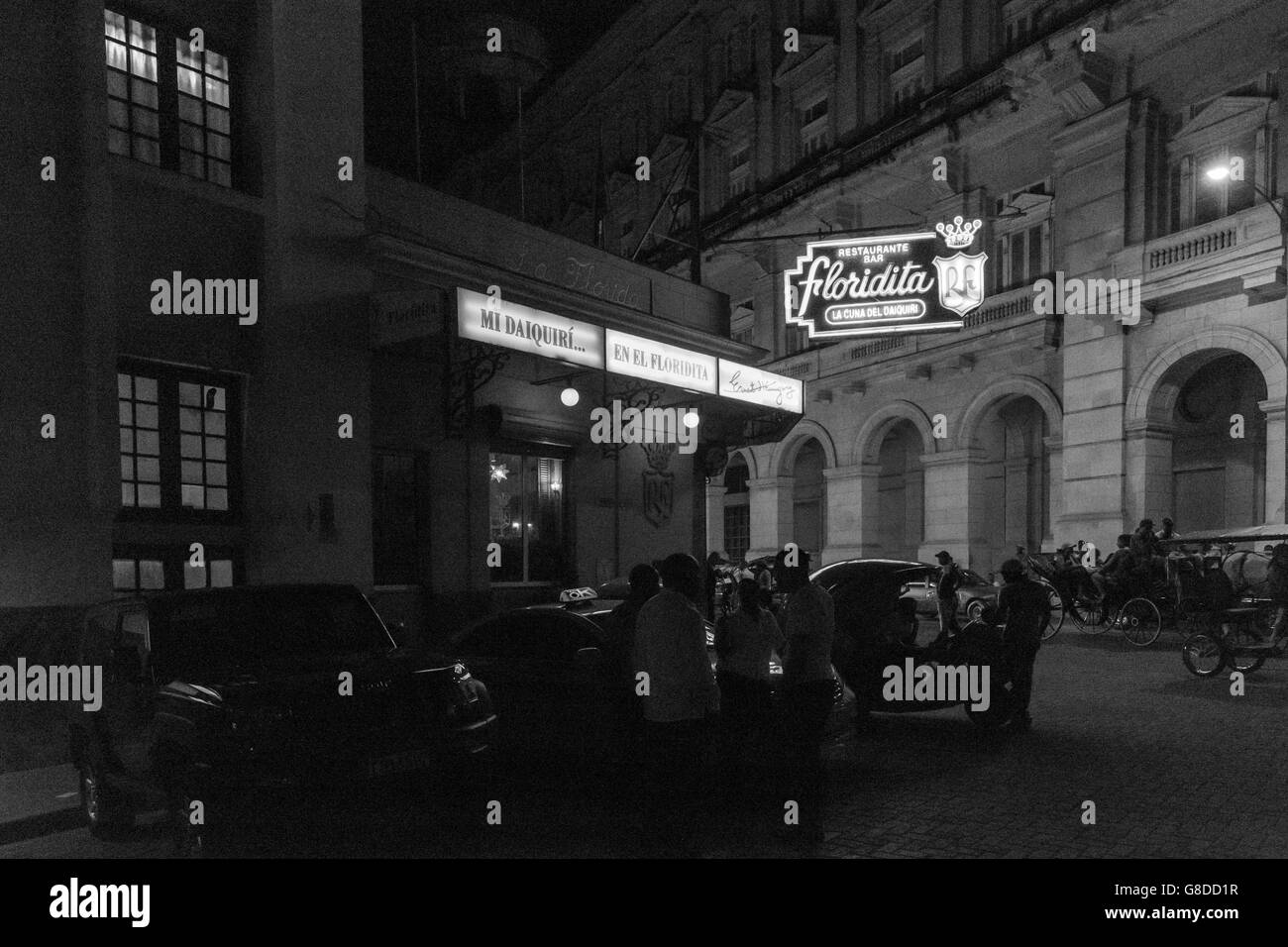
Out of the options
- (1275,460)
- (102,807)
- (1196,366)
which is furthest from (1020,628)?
(1196,366)

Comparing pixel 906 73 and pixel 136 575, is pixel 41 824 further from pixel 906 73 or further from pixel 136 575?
pixel 906 73

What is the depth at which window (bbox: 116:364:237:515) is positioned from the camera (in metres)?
10.2

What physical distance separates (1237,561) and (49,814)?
58.5 ft

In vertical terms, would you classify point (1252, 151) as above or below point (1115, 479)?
above

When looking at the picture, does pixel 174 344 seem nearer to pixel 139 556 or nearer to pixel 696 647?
pixel 139 556

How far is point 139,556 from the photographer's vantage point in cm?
1030

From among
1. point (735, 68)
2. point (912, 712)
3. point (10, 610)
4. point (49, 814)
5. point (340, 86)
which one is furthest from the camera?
point (735, 68)

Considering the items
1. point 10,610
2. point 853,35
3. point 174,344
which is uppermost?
point 853,35

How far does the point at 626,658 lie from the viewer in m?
5.37

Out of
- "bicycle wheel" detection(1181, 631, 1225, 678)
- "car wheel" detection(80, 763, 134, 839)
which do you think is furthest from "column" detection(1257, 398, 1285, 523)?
"car wheel" detection(80, 763, 134, 839)

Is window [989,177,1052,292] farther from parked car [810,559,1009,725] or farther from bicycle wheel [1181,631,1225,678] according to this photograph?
parked car [810,559,1009,725]

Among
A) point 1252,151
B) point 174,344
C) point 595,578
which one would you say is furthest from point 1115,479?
point 174,344

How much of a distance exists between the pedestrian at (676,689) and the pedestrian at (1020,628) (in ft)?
16.2

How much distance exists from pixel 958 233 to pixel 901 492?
15.0 metres
